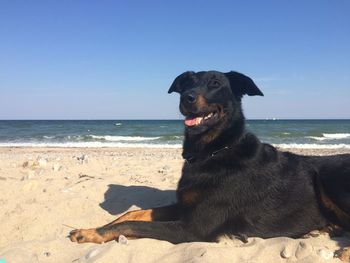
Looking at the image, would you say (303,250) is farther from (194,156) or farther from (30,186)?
(30,186)

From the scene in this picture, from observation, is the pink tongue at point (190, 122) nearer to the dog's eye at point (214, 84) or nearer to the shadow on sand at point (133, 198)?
the dog's eye at point (214, 84)

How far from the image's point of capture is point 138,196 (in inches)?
241

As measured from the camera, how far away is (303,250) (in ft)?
12.0

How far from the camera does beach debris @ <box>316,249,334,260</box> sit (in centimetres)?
354

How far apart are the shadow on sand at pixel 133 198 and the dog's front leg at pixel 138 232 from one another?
3.96 ft


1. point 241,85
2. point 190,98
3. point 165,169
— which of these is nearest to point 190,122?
point 190,98

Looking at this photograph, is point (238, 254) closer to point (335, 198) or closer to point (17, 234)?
point (335, 198)

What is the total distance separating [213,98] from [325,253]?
1.99 meters

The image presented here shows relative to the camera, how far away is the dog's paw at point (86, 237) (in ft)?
13.7

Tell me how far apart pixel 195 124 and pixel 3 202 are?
3050 mm

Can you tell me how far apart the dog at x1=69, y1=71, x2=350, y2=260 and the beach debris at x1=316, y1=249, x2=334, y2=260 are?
0.67 meters

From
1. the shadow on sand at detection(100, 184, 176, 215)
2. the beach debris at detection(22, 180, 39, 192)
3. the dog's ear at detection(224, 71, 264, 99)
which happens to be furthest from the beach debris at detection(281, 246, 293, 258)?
the beach debris at detection(22, 180, 39, 192)

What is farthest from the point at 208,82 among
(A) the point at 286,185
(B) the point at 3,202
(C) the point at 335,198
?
(B) the point at 3,202

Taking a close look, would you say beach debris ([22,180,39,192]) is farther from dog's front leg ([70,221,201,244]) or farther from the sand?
dog's front leg ([70,221,201,244])
